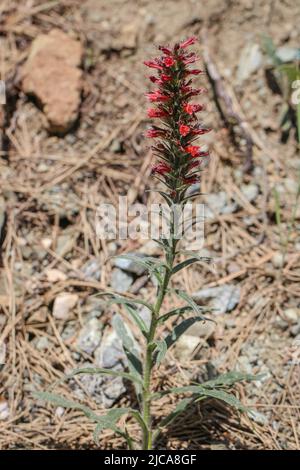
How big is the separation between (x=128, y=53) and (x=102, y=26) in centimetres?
31

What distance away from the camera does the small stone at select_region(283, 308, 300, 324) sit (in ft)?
11.4

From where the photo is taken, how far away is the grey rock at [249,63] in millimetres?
4383

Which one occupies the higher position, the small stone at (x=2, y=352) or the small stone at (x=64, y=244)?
the small stone at (x=64, y=244)

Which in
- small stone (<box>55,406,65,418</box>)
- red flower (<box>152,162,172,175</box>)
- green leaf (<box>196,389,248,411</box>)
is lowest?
small stone (<box>55,406,65,418</box>)

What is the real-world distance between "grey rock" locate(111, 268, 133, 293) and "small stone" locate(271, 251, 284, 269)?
94 centimetres

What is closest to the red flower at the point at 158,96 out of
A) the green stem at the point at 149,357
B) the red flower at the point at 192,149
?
the red flower at the point at 192,149

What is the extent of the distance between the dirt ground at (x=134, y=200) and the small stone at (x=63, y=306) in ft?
0.11

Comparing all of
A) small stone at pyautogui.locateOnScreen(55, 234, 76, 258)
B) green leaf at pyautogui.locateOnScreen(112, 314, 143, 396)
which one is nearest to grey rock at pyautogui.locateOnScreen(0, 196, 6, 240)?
small stone at pyautogui.locateOnScreen(55, 234, 76, 258)

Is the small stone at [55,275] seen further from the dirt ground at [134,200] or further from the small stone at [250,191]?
the small stone at [250,191]

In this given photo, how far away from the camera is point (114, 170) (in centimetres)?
410

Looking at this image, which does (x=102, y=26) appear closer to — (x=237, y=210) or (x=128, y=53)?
(x=128, y=53)

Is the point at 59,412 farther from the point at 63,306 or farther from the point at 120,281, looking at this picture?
the point at 120,281

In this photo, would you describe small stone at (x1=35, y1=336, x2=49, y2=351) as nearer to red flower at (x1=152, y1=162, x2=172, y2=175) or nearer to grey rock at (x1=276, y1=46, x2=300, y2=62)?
red flower at (x1=152, y1=162, x2=172, y2=175)

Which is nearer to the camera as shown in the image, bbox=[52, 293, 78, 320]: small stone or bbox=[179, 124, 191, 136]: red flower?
bbox=[179, 124, 191, 136]: red flower
